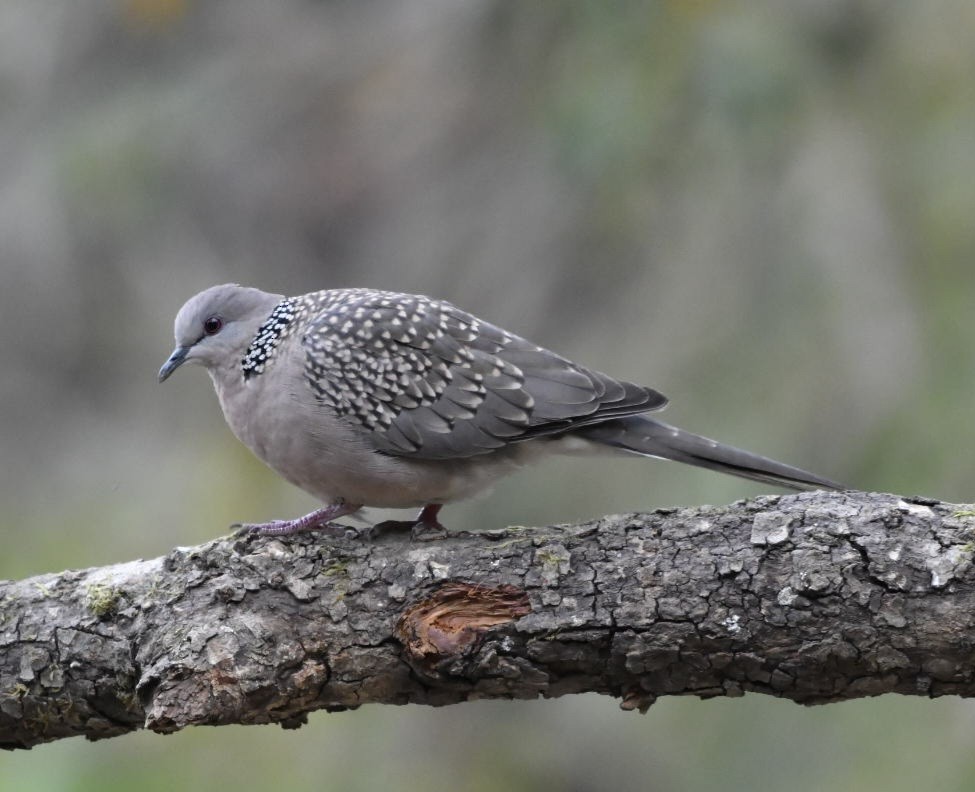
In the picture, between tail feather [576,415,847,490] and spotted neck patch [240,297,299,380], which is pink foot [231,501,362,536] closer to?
spotted neck patch [240,297,299,380]

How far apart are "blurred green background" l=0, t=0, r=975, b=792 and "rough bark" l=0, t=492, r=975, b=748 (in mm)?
1718

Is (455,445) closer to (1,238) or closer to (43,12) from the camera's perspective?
(1,238)

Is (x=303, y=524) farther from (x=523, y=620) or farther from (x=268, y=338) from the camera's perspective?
(x=523, y=620)

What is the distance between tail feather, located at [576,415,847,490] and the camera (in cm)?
392

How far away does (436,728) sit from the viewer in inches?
265

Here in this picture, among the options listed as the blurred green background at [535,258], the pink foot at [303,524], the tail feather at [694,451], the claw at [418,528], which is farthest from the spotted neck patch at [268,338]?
the blurred green background at [535,258]

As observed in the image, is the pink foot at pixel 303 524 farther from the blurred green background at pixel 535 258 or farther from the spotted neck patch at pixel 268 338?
the blurred green background at pixel 535 258

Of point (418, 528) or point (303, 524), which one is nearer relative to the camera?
point (418, 528)

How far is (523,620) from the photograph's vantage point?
3.36 metres

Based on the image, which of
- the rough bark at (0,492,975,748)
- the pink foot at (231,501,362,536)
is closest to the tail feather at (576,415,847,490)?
the rough bark at (0,492,975,748)

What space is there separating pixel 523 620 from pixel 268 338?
5.28 feet

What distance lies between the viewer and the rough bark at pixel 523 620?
3.19 m

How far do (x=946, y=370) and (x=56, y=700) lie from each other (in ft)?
11.2

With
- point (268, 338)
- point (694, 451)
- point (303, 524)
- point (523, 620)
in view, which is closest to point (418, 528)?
point (303, 524)
